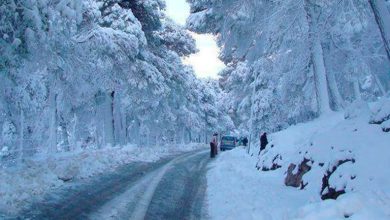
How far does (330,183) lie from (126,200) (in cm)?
475

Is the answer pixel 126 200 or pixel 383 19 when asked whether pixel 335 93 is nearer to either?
pixel 383 19

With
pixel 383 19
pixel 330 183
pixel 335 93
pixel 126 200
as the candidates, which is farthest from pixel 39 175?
pixel 335 93

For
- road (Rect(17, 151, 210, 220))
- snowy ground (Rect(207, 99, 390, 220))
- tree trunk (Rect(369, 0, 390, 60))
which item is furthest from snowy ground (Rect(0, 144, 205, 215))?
tree trunk (Rect(369, 0, 390, 60))

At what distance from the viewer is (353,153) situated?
887 cm

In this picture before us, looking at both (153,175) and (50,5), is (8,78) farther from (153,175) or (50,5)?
(153,175)

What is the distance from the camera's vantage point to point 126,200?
10461 mm

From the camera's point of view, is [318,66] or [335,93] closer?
[318,66]

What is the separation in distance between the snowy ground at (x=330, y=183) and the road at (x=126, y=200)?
58 centimetres

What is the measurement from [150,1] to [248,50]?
842cm

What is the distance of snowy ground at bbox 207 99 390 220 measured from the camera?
638 centimetres

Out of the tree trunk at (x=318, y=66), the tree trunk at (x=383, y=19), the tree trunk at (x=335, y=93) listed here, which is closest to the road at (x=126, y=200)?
the tree trunk at (x=383, y=19)

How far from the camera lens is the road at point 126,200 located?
887 centimetres

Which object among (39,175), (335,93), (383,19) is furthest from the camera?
(335,93)

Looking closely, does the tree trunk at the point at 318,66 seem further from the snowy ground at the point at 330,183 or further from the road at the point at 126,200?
the road at the point at 126,200
